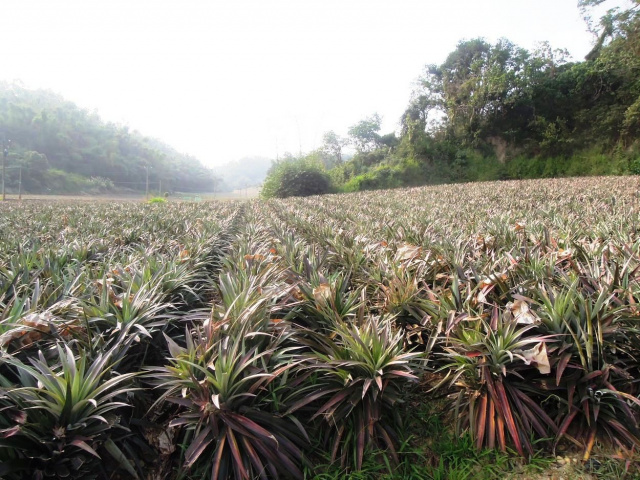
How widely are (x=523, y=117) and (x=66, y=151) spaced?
60271 millimetres

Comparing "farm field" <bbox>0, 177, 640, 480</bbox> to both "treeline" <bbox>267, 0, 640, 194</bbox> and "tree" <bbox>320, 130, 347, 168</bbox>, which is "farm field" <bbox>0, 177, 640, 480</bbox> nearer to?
"treeline" <bbox>267, 0, 640, 194</bbox>

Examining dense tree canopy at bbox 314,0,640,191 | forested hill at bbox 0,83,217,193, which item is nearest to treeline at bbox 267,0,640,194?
dense tree canopy at bbox 314,0,640,191

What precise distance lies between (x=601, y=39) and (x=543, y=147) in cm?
1089

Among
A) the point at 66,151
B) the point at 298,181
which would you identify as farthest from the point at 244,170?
the point at 298,181

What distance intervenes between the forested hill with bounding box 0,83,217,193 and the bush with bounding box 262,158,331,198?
94.7 feet

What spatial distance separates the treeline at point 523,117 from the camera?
883 inches

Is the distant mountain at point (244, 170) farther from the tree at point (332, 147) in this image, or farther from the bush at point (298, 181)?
Result: the bush at point (298, 181)

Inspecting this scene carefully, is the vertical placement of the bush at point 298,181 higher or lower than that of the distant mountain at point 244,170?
lower

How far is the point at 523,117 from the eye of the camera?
89.7 ft

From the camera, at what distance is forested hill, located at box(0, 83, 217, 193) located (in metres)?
43.1

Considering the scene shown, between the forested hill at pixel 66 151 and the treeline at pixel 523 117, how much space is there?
31.5m

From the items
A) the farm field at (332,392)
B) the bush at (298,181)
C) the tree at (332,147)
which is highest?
the tree at (332,147)

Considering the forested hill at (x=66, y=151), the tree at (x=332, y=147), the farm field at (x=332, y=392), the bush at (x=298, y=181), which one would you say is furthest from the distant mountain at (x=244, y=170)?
the farm field at (x=332, y=392)

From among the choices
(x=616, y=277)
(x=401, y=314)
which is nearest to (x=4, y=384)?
(x=401, y=314)
